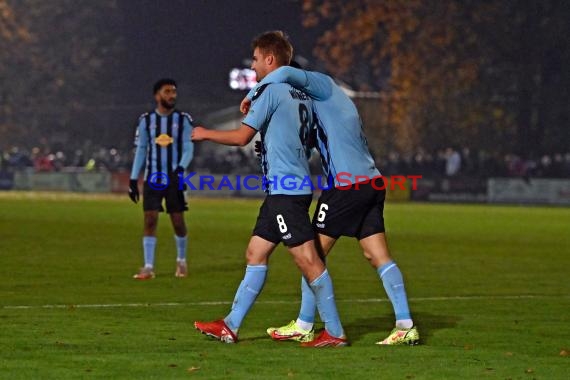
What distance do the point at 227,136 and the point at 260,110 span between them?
0.30 m

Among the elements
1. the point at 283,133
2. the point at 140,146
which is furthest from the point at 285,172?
the point at 140,146

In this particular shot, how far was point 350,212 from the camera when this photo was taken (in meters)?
10.5

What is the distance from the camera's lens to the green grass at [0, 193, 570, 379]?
9.21m

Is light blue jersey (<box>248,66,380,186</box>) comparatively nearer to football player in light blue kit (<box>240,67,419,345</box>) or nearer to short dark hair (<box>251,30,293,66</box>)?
football player in light blue kit (<box>240,67,419,345</box>)

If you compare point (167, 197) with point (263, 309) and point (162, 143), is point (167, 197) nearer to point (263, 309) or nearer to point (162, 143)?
point (162, 143)

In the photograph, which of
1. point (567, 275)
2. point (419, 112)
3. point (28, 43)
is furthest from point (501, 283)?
point (28, 43)

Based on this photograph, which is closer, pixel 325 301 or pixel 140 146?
pixel 325 301

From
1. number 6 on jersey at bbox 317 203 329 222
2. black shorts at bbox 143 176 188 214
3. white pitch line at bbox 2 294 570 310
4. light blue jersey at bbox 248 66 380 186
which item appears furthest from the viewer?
black shorts at bbox 143 176 188 214

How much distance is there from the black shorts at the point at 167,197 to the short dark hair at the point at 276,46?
22.6 ft

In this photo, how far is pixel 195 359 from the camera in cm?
946

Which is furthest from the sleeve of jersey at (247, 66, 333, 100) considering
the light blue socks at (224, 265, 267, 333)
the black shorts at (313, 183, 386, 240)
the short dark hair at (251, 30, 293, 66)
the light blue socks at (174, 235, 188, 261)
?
the light blue socks at (174, 235, 188, 261)

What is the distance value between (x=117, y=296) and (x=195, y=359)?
16.0 feet

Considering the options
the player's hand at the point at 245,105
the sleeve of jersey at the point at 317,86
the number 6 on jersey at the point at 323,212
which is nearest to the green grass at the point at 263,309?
the number 6 on jersey at the point at 323,212

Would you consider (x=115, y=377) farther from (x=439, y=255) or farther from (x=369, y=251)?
(x=439, y=255)
